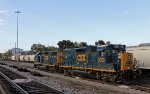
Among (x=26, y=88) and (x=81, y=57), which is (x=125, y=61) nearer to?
(x=81, y=57)

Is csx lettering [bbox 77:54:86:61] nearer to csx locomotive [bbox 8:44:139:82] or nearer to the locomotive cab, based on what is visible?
csx locomotive [bbox 8:44:139:82]

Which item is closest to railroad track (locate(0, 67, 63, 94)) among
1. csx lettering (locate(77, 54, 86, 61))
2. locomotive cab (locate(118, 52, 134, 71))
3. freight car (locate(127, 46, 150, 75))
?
locomotive cab (locate(118, 52, 134, 71))

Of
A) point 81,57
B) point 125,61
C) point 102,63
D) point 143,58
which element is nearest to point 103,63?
point 102,63

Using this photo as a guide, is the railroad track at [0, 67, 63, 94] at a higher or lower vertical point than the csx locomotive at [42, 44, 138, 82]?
lower

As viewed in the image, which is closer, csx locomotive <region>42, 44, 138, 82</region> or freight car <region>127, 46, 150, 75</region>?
csx locomotive <region>42, 44, 138, 82</region>

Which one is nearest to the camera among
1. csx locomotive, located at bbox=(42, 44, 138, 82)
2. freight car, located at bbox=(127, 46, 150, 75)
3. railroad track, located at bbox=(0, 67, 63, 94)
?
railroad track, located at bbox=(0, 67, 63, 94)

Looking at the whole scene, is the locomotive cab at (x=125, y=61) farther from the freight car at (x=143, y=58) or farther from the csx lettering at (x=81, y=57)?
the csx lettering at (x=81, y=57)

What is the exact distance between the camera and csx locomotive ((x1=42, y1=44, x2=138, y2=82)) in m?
27.4

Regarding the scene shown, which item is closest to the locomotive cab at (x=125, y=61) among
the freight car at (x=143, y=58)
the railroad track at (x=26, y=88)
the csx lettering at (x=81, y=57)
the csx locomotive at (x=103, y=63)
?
the csx locomotive at (x=103, y=63)

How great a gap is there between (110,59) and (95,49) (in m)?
3.00

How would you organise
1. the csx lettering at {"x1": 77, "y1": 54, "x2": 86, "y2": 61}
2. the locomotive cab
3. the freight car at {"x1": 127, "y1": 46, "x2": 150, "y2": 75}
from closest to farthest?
1. the locomotive cab
2. the freight car at {"x1": 127, "y1": 46, "x2": 150, "y2": 75}
3. the csx lettering at {"x1": 77, "y1": 54, "x2": 86, "y2": 61}

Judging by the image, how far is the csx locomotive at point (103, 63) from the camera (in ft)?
89.8

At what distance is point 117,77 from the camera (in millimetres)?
27500

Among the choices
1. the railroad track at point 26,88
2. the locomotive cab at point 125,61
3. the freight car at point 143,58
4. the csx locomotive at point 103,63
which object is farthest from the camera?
the freight car at point 143,58
